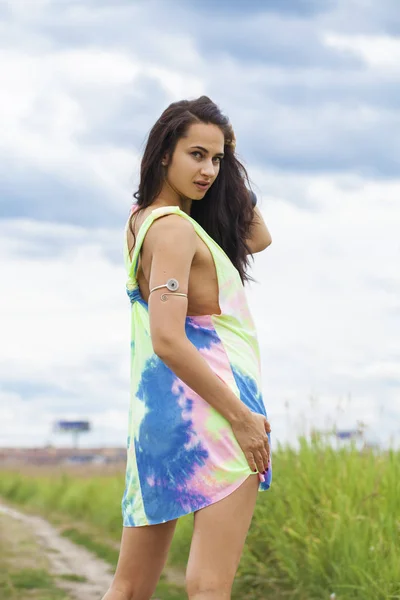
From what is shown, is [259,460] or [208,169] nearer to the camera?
[259,460]

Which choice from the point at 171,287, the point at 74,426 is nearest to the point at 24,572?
the point at 171,287

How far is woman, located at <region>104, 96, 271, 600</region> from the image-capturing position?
110 inches

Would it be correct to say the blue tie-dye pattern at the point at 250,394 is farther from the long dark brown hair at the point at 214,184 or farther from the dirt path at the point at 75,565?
the dirt path at the point at 75,565

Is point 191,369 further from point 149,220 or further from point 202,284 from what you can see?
point 149,220

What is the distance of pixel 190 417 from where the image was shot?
9.28ft

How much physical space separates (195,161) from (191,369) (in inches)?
26.7

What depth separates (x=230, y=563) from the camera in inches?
110

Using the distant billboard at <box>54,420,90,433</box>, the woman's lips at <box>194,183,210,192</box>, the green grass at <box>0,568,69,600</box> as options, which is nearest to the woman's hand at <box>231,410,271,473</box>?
the woman's lips at <box>194,183,210,192</box>

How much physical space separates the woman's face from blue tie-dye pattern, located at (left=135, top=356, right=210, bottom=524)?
55cm

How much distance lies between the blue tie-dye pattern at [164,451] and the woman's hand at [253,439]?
0.11 m

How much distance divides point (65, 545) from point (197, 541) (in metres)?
7.74

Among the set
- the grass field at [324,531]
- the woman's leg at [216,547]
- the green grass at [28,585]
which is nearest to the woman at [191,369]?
the woman's leg at [216,547]

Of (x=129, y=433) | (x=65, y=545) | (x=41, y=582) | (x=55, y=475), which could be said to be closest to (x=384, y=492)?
(x=41, y=582)

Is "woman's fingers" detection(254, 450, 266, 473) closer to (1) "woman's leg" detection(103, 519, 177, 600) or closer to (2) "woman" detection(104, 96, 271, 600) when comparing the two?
(2) "woman" detection(104, 96, 271, 600)
